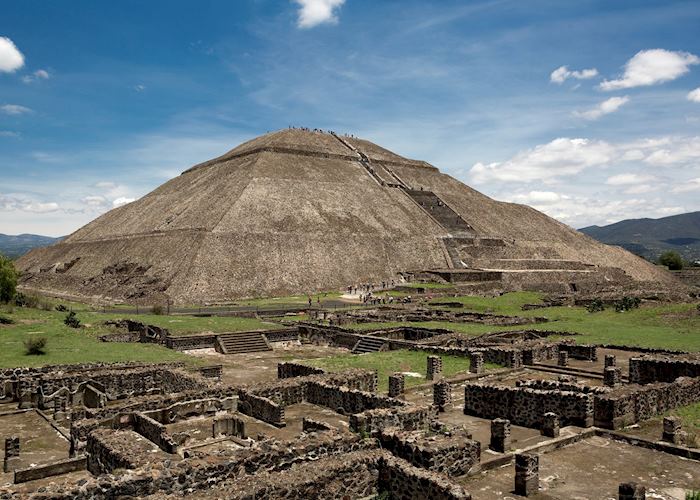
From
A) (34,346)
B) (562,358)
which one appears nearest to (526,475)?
(562,358)

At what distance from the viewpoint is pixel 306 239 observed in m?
82.6

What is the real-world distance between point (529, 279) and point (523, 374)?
58.7 meters

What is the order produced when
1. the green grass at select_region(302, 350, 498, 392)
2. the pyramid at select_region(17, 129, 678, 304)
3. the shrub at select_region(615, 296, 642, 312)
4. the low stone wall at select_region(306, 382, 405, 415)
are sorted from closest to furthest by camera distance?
1. the low stone wall at select_region(306, 382, 405, 415)
2. the green grass at select_region(302, 350, 498, 392)
3. the shrub at select_region(615, 296, 642, 312)
4. the pyramid at select_region(17, 129, 678, 304)

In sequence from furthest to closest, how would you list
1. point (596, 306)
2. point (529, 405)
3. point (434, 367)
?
1. point (596, 306)
2. point (434, 367)
3. point (529, 405)

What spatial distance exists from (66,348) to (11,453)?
54.5 feet

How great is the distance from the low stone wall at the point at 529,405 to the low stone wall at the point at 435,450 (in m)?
5.17

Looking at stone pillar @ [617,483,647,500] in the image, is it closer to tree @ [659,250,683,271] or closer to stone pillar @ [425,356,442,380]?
stone pillar @ [425,356,442,380]

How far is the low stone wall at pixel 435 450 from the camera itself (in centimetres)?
1120

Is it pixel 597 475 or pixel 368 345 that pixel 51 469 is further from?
pixel 368 345

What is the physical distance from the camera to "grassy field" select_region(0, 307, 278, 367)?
2728 cm

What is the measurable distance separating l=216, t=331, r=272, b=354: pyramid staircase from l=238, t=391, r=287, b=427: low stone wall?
56.9 feet

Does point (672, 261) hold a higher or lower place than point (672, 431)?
higher

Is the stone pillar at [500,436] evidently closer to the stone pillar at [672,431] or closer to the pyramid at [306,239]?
the stone pillar at [672,431]

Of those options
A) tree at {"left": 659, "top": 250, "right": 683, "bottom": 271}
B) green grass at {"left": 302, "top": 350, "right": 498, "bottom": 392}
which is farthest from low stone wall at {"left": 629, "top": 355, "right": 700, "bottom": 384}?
tree at {"left": 659, "top": 250, "right": 683, "bottom": 271}
